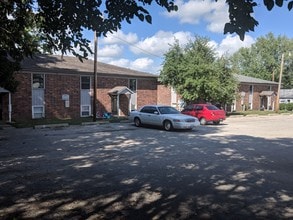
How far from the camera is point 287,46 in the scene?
85.5 meters

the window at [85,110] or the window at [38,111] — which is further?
the window at [85,110]

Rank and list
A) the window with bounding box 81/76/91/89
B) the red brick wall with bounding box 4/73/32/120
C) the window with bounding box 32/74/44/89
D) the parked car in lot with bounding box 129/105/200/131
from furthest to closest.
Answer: the window with bounding box 81/76/91/89, the window with bounding box 32/74/44/89, the red brick wall with bounding box 4/73/32/120, the parked car in lot with bounding box 129/105/200/131

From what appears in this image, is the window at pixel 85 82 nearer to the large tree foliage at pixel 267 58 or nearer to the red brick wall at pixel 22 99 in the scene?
the red brick wall at pixel 22 99

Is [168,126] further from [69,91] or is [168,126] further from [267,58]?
[267,58]

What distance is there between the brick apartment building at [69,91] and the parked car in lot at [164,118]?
8102 mm

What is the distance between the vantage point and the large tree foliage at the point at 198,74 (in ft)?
107

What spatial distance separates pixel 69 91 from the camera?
30016 millimetres

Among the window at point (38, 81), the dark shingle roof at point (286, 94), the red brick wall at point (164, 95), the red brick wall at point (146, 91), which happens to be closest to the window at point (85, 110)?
the window at point (38, 81)

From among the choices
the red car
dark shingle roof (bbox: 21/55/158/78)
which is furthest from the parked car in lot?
dark shingle roof (bbox: 21/55/158/78)

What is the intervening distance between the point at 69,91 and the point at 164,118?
1235 centimetres

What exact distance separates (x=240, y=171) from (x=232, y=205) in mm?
3078

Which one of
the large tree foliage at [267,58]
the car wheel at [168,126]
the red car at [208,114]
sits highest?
the large tree foliage at [267,58]

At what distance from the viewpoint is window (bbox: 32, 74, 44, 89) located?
91.8 feet

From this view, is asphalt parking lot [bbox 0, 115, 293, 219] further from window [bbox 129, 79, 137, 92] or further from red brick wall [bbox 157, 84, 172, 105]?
red brick wall [bbox 157, 84, 172, 105]
